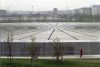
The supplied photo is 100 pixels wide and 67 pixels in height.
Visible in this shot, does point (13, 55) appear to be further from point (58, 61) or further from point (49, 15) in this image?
point (49, 15)

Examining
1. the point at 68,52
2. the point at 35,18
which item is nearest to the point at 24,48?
the point at 68,52

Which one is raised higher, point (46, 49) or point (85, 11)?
point (85, 11)

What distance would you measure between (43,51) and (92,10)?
35.4m

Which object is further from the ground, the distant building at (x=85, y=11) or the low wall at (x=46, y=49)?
the distant building at (x=85, y=11)

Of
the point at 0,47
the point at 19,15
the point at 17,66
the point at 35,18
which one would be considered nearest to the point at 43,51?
the point at 0,47

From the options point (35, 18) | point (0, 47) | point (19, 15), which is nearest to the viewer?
point (0, 47)

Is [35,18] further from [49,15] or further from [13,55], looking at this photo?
[13,55]

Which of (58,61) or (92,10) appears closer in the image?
(58,61)

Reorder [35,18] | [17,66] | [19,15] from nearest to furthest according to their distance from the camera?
[17,66], [19,15], [35,18]

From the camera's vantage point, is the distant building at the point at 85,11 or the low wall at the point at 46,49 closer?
the low wall at the point at 46,49

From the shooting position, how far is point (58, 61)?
8.64m

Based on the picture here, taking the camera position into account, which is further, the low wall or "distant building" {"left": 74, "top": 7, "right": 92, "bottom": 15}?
"distant building" {"left": 74, "top": 7, "right": 92, "bottom": 15}

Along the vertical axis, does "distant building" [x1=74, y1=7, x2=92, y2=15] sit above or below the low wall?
above

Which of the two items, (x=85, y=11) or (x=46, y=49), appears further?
(x=85, y=11)
